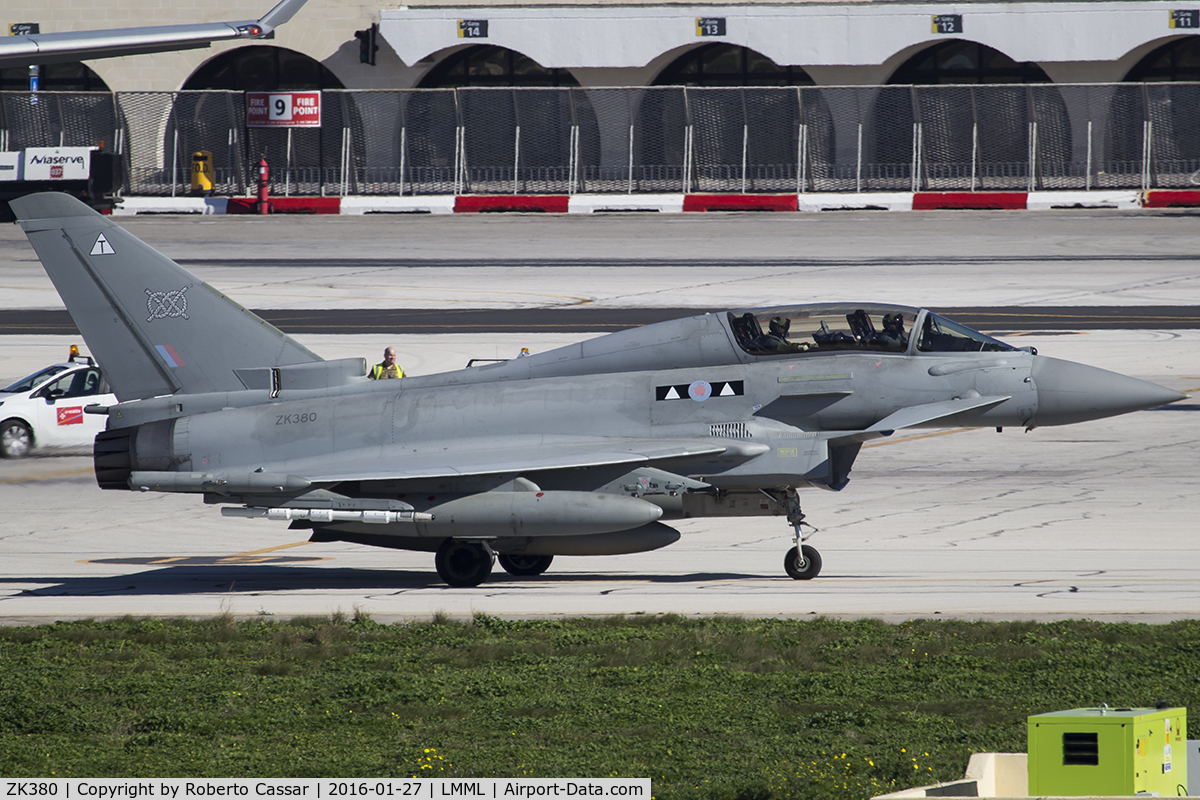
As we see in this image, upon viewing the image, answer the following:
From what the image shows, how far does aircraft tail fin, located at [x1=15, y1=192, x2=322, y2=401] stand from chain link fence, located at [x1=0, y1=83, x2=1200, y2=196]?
98.7ft

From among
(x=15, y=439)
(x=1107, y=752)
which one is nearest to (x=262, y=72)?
(x=15, y=439)

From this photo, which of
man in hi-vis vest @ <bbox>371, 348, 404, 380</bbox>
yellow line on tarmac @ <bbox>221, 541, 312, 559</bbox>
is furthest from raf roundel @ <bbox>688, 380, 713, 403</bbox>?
man in hi-vis vest @ <bbox>371, 348, 404, 380</bbox>

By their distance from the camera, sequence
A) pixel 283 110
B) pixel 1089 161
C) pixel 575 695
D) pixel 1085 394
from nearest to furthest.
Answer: pixel 575 695 → pixel 1085 394 → pixel 1089 161 → pixel 283 110

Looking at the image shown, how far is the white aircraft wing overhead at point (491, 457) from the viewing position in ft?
54.5

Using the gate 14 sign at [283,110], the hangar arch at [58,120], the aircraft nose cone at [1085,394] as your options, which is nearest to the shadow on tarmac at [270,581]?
the aircraft nose cone at [1085,394]

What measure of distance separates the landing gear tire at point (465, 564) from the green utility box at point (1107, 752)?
449 inches

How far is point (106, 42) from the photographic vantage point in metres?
32.0

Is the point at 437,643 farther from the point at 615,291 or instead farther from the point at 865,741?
the point at 615,291

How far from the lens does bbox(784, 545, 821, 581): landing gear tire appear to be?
1673 cm

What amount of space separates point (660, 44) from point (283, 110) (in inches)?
550

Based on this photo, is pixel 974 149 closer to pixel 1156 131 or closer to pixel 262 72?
pixel 1156 131

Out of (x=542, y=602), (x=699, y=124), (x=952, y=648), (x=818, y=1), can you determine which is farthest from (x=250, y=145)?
(x=952, y=648)

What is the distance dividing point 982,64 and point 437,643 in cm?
4625

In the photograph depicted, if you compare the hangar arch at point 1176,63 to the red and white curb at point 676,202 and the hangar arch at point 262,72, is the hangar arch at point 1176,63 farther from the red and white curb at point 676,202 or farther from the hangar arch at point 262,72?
the hangar arch at point 262,72
